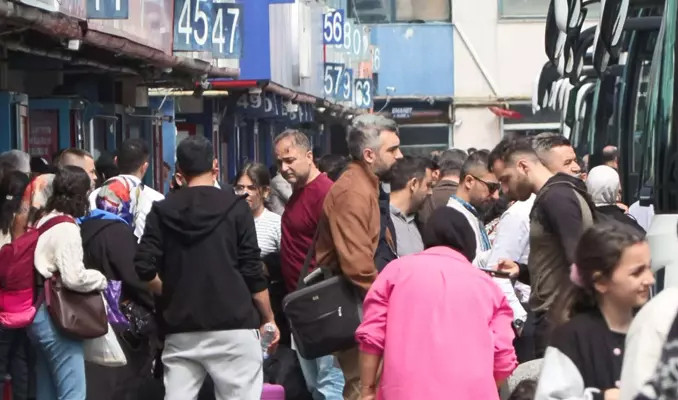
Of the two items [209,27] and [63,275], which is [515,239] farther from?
[209,27]

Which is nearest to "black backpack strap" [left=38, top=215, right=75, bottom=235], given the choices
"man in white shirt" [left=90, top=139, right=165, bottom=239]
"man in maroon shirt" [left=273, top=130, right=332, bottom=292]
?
"man in white shirt" [left=90, top=139, right=165, bottom=239]

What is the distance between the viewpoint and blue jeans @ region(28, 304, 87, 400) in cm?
1028

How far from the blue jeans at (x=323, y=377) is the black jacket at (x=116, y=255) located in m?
0.99

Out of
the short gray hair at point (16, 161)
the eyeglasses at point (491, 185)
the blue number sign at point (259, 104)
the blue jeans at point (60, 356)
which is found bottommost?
the blue jeans at point (60, 356)

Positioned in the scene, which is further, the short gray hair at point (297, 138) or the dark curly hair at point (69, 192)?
the short gray hair at point (297, 138)

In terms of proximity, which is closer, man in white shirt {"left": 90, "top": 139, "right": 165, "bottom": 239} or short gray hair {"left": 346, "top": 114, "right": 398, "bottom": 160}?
short gray hair {"left": 346, "top": 114, "right": 398, "bottom": 160}

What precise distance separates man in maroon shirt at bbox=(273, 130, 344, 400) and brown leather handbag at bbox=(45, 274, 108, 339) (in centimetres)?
126

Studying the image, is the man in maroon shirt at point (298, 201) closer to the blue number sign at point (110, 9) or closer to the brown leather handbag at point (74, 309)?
the brown leather handbag at point (74, 309)

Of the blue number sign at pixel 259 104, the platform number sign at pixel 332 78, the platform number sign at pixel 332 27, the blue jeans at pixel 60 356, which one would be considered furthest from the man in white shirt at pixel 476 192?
the platform number sign at pixel 332 78

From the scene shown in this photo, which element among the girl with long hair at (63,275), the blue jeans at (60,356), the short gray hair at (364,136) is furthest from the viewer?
the blue jeans at (60,356)

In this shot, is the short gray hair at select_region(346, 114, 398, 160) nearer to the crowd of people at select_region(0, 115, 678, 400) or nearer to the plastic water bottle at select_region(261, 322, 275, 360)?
the crowd of people at select_region(0, 115, 678, 400)

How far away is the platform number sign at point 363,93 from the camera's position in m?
36.5

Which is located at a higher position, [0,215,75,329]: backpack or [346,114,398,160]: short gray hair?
[346,114,398,160]: short gray hair

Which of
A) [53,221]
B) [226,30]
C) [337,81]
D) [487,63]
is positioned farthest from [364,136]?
[487,63]
